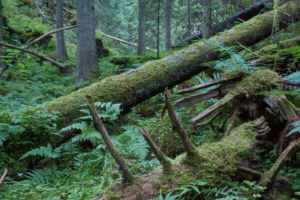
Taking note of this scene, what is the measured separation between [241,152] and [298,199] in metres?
0.64

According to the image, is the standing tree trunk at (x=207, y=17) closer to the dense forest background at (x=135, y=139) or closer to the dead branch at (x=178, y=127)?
the dense forest background at (x=135, y=139)

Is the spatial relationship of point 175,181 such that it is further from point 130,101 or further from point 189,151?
point 130,101

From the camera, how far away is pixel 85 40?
24.1 ft

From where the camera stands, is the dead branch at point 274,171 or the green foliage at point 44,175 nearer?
the dead branch at point 274,171

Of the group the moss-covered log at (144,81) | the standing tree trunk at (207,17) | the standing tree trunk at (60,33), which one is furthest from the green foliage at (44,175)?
the standing tree trunk at (60,33)

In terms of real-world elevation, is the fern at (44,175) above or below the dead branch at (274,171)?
below

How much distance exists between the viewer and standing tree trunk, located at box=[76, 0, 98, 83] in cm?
704

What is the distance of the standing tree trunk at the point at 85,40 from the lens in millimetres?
7043

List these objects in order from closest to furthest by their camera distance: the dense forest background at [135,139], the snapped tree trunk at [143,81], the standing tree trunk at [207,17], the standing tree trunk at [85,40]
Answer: the dense forest background at [135,139] < the snapped tree trunk at [143,81] < the standing tree trunk at [207,17] < the standing tree trunk at [85,40]

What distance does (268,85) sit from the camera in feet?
10.4

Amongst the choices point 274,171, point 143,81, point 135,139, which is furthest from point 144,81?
point 274,171

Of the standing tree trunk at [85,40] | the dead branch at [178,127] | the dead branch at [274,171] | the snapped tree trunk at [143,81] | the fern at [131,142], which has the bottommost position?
the dead branch at [274,171]

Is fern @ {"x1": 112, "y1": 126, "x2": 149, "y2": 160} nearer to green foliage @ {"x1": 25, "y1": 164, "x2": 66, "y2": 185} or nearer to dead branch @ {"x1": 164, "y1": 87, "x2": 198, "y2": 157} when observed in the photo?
dead branch @ {"x1": 164, "y1": 87, "x2": 198, "y2": 157}

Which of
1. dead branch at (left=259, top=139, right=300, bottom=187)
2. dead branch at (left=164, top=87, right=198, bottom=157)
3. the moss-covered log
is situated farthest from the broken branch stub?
the moss-covered log
